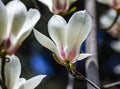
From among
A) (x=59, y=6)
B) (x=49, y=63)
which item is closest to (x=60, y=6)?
(x=59, y=6)

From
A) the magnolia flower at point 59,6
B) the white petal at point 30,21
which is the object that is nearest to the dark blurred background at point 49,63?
the magnolia flower at point 59,6

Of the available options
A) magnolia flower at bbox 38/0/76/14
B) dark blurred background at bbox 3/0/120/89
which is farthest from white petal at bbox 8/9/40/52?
dark blurred background at bbox 3/0/120/89

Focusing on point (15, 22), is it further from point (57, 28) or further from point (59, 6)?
point (59, 6)

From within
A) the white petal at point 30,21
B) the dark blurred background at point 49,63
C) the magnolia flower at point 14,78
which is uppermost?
the white petal at point 30,21

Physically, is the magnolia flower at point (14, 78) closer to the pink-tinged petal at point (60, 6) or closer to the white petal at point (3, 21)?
the white petal at point (3, 21)

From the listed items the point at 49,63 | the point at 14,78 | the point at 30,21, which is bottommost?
the point at 49,63

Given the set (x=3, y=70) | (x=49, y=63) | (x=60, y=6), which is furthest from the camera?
(x=49, y=63)
